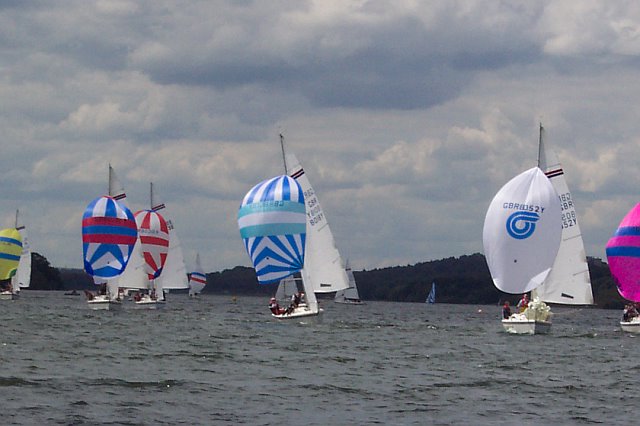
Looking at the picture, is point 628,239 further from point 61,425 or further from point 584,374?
point 61,425

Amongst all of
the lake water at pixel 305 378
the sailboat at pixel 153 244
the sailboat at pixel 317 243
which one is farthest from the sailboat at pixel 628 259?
the sailboat at pixel 153 244

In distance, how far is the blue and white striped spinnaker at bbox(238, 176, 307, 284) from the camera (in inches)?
2195

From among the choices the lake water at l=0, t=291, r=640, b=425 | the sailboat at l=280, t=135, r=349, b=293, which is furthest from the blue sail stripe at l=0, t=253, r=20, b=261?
the lake water at l=0, t=291, r=640, b=425

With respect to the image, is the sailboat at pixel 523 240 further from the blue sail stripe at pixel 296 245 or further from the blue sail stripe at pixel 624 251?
the blue sail stripe at pixel 296 245

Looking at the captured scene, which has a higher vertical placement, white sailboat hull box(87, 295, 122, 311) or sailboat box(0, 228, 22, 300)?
sailboat box(0, 228, 22, 300)

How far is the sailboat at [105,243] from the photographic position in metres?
73.1

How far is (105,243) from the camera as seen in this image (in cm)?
7331

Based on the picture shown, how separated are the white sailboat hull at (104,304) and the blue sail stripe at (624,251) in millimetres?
30449

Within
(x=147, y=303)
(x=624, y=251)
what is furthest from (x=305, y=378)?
(x=147, y=303)

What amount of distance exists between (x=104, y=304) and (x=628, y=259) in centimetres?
3266

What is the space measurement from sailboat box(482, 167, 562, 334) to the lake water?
1.50 meters

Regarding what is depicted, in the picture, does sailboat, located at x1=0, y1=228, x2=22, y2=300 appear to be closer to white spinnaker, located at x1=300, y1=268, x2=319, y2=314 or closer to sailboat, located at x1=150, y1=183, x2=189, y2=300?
sailboat, located at x1=150, y1=183, x2=189, y2=300

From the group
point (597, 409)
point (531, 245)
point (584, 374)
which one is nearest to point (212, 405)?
point (597, 409)

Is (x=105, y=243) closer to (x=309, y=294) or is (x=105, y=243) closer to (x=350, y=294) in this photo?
(x=309, y=294)
